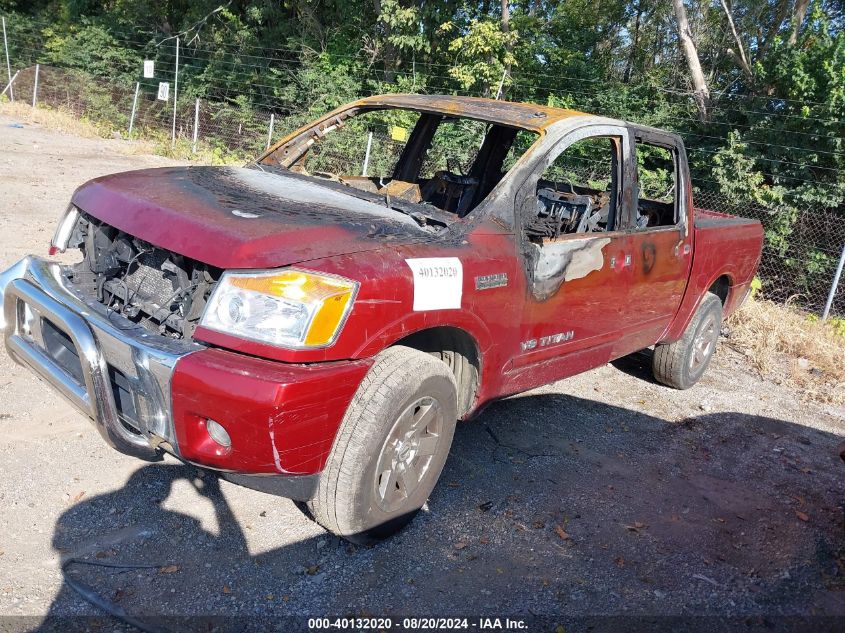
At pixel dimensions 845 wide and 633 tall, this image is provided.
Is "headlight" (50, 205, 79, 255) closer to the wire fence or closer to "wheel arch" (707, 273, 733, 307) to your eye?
the wire fence

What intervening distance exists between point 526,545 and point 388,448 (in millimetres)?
856

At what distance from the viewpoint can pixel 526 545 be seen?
10.5 ft

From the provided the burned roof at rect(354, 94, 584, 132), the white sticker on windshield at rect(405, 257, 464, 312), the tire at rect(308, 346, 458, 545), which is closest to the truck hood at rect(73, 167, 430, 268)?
the white sticker on windshield at rect(405, 257, 464, 312)

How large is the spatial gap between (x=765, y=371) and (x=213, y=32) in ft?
73.2

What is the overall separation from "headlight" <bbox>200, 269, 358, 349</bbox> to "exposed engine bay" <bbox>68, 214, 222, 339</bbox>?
269 millimetres

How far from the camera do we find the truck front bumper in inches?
93.7

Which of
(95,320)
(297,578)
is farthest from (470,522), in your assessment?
(95,320)

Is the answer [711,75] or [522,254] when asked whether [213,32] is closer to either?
[711,75]

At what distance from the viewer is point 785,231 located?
10.8 metres

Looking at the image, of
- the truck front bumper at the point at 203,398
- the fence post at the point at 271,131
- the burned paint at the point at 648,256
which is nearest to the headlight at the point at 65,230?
the truck front bumper at the point at 203,398

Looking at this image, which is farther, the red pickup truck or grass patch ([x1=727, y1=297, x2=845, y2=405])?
grass patch ([x1=727, y1=297, x2=845, y2=405])

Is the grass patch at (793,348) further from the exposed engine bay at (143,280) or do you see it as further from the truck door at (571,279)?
the exposed engine bay at (143,280)

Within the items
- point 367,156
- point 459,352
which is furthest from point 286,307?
point 367,156

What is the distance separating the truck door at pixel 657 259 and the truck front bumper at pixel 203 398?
2.20m
